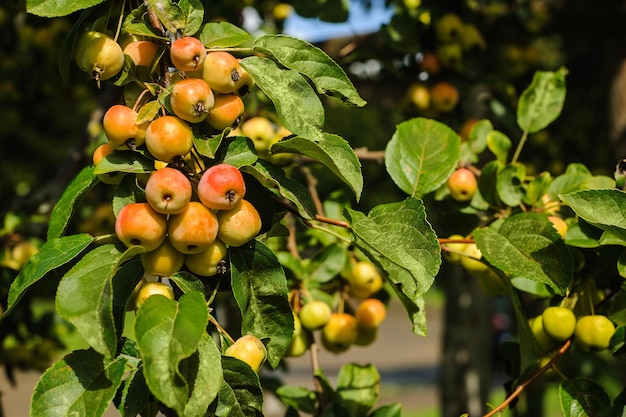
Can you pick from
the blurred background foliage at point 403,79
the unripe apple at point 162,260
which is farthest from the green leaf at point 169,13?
the unripe apple at point 162,260

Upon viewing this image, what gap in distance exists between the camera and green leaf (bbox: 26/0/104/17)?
2.73ft

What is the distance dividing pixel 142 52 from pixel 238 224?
251 mm

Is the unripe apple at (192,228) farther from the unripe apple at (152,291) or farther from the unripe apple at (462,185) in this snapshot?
the unripe apple at (462,185)

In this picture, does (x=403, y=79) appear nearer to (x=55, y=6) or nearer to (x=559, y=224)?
(x=559, y=224)

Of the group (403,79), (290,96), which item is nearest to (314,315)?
(290,96)

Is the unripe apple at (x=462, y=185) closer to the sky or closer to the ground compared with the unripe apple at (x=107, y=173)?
closer to the ground

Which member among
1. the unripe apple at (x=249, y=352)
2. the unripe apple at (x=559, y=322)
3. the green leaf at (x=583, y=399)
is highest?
the unripe apple at (x=249, y=352)

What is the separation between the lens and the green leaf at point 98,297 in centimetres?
71

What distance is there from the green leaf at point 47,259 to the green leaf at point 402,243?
1.06 feet

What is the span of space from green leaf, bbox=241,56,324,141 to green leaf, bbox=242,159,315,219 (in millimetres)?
63

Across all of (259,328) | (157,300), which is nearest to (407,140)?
(259,328)

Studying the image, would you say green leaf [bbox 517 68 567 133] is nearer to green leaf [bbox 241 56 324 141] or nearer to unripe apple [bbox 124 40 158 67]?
green leaf [bbox 241 56 324 141]

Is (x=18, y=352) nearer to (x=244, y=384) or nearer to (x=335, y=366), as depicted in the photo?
(x=244, y=384)

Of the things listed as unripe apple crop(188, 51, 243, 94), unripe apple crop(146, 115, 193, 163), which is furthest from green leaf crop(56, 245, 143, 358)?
unripe apple crop(188, 51, 243, 94)
